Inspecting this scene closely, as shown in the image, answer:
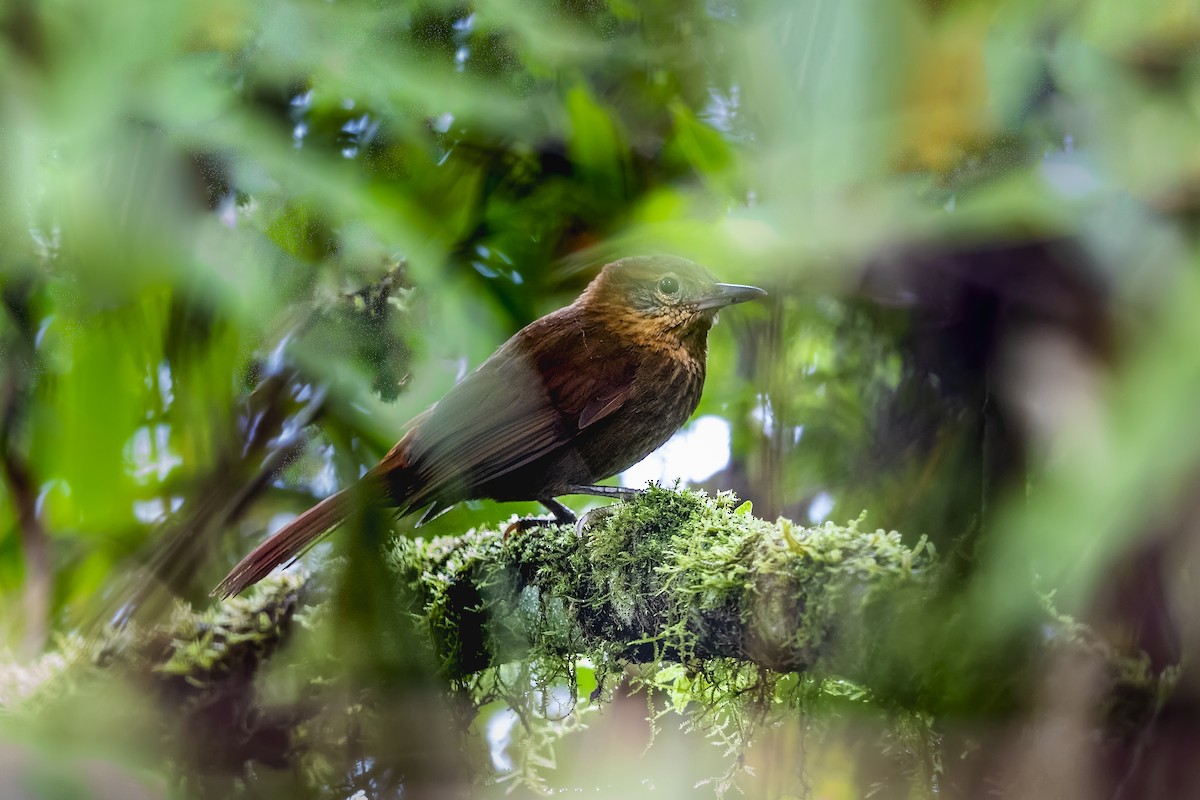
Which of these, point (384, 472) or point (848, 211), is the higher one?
point (848, 211)

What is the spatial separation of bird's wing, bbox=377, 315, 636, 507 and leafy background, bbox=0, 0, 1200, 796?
0.04 m

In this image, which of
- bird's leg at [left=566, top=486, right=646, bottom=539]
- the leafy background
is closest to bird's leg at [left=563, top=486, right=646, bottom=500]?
bird's leg at [left=566, top=486, right=646, bottom=539]

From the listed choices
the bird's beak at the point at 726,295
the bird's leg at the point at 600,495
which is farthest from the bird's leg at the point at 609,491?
the bird's beak at the point at 726,295

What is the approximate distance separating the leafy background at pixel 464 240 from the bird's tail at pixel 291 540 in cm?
3

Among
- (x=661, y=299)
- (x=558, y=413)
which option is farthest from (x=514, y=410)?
(x=661, y=299)

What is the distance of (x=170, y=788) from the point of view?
883 millimetres

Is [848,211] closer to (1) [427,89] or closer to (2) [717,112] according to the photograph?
(2) [717,112]

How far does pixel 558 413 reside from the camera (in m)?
0.90

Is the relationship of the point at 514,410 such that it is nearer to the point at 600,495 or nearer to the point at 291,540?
the point at 600,495

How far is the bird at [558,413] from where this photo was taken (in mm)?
887

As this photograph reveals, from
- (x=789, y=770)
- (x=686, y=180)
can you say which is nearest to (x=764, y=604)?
(x=789, y=770)

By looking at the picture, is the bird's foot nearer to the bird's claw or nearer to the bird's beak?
the bird's claw

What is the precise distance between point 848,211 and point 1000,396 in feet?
0.87

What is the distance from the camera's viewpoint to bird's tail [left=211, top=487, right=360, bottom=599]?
888 millimetres
